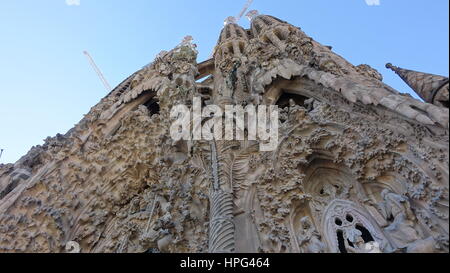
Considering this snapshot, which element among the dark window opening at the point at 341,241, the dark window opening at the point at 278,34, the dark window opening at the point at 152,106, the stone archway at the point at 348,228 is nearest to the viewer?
the stone archway at the point at 348,228

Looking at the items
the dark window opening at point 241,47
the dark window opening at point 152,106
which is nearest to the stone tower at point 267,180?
the dark window opening at point 152,106

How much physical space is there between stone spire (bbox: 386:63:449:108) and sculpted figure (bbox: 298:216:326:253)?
2039mm

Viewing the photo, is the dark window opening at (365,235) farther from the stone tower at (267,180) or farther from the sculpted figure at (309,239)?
the sculpted figure at (309,239)

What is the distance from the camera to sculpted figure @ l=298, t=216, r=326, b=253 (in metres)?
3.70

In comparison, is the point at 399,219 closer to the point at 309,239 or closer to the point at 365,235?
the point at 365,235

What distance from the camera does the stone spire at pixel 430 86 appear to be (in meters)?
3.52

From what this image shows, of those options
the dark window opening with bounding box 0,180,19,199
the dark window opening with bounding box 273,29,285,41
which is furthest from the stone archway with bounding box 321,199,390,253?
the dark window opening with bounding box 273,29,285,41

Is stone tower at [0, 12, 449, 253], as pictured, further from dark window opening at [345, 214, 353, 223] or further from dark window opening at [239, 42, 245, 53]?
dark window opening at [239, 42, 245, 53]

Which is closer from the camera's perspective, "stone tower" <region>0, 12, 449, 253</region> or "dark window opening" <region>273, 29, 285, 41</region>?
"stone tower" <region>0, 12, 449, 253</region>

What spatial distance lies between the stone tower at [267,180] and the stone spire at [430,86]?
0.19 ft
